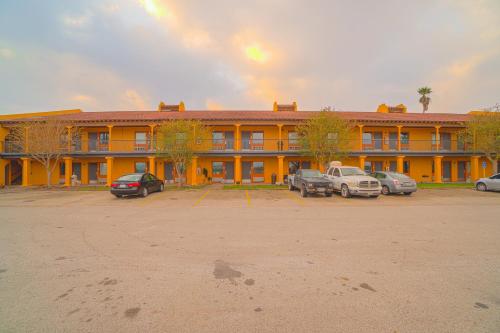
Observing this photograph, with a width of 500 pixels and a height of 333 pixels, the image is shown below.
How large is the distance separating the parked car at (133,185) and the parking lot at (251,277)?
5.72 m

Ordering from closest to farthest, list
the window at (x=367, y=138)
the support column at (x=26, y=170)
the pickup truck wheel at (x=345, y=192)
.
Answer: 1. the pickup truck wheel at (x=345, y=192)
2. the support column at (x=26, y=170)
3. the window at (x=367, y=138)

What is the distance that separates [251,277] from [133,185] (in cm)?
1132

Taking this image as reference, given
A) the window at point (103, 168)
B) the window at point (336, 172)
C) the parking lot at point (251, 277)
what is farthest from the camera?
the window at point (103, 168)

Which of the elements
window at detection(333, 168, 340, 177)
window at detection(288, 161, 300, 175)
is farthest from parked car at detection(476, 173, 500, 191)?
window at detection(288, 161, 300, 175)

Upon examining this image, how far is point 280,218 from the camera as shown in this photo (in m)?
7.19

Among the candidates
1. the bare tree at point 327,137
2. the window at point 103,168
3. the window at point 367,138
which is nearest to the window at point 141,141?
the window at point 103,168

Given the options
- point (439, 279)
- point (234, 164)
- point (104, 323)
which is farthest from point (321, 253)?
point (234, 164)

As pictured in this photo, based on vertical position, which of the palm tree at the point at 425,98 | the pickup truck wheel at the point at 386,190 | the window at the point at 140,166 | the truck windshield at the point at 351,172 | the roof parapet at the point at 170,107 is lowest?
the pickup truck wheel at the point at 386,190

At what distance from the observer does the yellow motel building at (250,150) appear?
20.2 m

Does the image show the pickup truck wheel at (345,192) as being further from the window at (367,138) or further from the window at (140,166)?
the window at (140,166)

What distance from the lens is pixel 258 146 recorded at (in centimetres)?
2189

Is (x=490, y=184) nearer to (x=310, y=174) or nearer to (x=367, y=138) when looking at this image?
(x=367, y=138)

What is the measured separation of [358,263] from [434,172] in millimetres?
25775

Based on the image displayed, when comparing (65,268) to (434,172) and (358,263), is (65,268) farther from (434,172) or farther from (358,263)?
(434,172)
